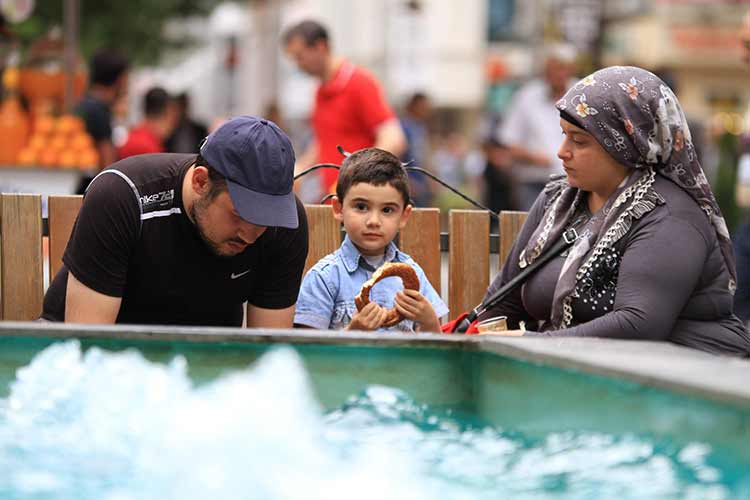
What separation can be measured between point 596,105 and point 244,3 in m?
21.2

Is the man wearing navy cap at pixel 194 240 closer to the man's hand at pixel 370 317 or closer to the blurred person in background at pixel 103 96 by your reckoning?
the man's hand at pixel 370 317

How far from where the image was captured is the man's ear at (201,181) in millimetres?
Result: 3824

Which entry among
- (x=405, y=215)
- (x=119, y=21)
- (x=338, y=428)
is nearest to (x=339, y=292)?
(x=405, y=215)

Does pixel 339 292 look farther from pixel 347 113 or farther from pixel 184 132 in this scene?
pixel 184 132

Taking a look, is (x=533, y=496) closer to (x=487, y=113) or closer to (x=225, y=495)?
(x=225, y=495)

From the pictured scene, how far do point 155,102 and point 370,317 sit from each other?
284 inches

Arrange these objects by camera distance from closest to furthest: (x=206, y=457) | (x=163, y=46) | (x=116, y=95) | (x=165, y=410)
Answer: (x=206, y=457), (x=165, y=410), (x=116, y=95), (x=163, y=46)

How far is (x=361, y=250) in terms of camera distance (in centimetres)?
464

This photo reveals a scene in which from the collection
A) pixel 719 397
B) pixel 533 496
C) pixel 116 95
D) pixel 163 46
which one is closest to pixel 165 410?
pixel 533 496

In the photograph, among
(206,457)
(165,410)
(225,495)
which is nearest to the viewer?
(225,495)

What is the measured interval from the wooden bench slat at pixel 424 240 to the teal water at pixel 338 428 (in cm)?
194

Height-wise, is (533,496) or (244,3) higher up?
(244,3)

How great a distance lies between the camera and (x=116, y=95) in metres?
10.6

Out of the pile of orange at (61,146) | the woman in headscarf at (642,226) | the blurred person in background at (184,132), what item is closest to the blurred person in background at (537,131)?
the blurred person in background at (184,132)
